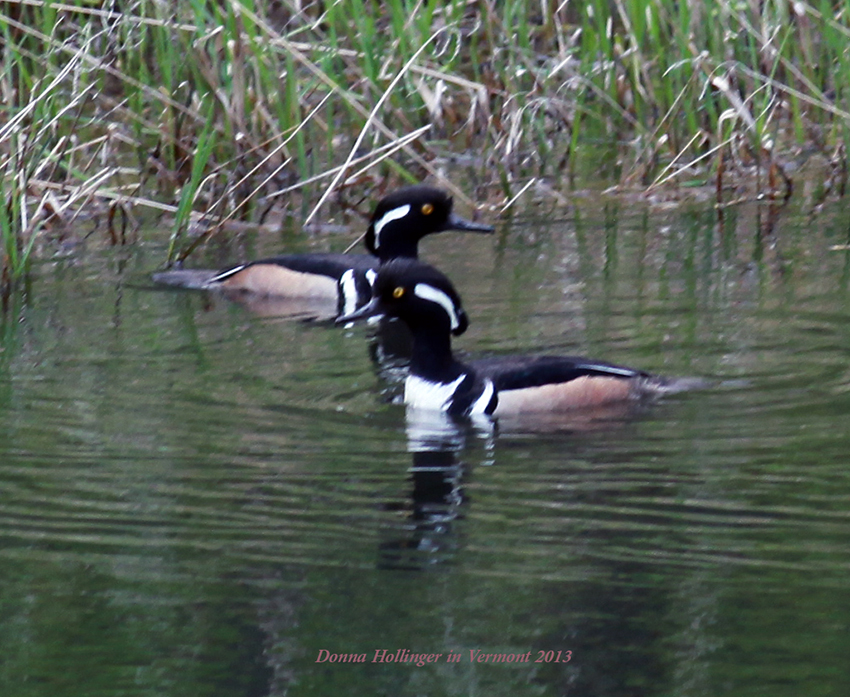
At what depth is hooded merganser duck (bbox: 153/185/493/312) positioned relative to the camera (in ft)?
32.3

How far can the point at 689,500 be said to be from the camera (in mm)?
5613

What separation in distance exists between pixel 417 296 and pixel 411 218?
2684 mm

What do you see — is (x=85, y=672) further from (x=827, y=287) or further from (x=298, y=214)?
(x=298, y=214)

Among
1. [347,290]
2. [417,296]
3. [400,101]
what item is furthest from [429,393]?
[400,101]

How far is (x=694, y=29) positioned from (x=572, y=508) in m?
6.07

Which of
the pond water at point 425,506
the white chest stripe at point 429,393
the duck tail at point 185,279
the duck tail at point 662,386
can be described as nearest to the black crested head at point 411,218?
the pond water at point 425,506

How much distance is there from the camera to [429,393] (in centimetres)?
720

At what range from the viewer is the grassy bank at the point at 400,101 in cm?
1014

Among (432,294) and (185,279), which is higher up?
(432,294)

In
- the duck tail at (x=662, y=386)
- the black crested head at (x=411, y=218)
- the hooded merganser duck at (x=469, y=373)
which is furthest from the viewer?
the black crested head at (x=411, y=218)

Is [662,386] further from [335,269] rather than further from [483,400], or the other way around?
[335,269]

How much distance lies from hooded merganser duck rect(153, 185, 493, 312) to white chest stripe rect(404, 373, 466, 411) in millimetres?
2516

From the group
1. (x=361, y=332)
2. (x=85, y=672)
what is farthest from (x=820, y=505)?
(x=361, y=332)

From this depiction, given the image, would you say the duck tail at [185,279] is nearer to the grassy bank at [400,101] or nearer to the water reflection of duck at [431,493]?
the grassy bank at [400,101]
